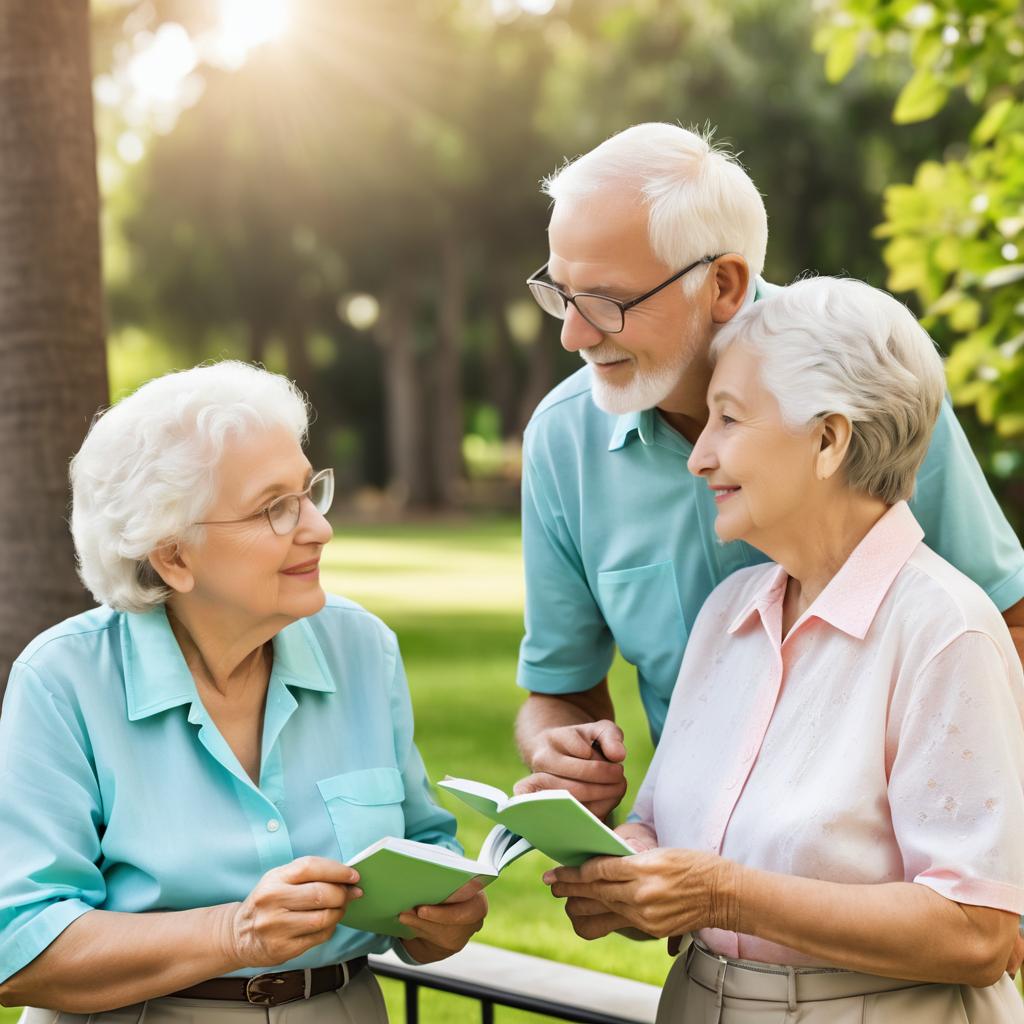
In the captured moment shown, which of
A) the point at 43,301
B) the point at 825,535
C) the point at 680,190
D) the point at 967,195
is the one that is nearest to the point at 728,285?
the point at 680,190

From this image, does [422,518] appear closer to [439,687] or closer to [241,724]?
[439,687]

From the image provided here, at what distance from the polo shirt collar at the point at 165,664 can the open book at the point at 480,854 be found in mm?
500

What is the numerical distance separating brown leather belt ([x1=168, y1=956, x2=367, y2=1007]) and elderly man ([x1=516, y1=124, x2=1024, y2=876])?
53cm

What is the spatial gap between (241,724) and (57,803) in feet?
1.33

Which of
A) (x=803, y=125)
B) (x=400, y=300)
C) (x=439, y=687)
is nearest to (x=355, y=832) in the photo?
(x=439, y=687)

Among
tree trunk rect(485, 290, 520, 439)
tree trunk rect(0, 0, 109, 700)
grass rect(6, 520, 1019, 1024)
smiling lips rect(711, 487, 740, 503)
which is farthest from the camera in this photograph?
tree trunk rect(485, 290, 520, 439)

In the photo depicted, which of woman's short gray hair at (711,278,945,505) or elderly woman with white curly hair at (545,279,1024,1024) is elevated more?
woman's short gray hair at (711,278,945,505)

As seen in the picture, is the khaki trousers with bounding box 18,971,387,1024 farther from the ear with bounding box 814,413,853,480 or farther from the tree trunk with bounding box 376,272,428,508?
the tree trunk with bounding box 376,272,428,508

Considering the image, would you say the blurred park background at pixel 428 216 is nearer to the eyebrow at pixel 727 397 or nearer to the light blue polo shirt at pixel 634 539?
the light blue polo shirt at pixel 634 539

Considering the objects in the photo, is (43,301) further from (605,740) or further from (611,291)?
(605,740)

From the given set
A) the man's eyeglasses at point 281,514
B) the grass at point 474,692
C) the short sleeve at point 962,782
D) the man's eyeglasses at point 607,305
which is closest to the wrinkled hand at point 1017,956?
the short sleeve at point 962,782

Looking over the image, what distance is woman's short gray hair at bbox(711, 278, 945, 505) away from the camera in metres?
2.50

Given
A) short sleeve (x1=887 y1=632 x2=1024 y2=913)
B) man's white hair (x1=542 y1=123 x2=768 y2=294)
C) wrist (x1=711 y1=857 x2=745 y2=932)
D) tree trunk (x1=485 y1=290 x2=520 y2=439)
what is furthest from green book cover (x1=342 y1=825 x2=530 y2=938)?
tree trunk (x1=485 y1=290 x2=520 y2=439)

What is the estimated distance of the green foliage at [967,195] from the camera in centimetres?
464
